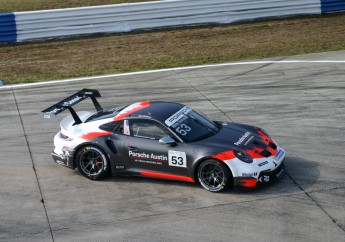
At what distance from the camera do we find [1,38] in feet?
79.0

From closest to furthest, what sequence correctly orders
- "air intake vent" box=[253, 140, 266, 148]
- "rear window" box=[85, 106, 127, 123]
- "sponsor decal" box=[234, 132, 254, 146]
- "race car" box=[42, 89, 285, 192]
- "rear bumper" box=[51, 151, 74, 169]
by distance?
"race car" box=[42, 89, 285, 192]
"sponsor decal" box=[234, 132, 254, 146]
"air intake vent" box=[253, 140, 266, 148]
"rear bumper" box=[51, 151, 74, 169]
"rear window" box=[85, 106, 127, 123]

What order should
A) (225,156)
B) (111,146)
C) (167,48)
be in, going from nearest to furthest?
1. (225,156)
2. (111,146)
3. (167,48)

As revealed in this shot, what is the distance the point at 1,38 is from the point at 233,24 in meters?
8.83

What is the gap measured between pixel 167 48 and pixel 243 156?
1244 cm

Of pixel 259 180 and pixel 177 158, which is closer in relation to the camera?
pixel 259 180

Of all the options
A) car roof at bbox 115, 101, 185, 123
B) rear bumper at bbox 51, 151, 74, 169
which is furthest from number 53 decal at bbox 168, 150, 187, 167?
rear bumper at bbox 51, 151, 74, 169

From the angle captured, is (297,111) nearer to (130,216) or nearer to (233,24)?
(130,216)

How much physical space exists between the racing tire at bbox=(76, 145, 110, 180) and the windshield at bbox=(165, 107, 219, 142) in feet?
4.78

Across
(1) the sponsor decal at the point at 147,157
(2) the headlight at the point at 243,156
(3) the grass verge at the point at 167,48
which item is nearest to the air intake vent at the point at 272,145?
(2) the headlight at the point at 243,156

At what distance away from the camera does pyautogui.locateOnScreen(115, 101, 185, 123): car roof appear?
1207cm

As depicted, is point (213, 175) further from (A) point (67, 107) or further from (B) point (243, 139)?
(A) point (67, 107)

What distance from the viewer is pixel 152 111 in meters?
12.2

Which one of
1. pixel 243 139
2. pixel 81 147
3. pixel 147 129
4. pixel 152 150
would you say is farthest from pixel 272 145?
pixel 81 147

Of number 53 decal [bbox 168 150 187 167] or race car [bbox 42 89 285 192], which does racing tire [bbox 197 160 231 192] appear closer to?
race car [bbox 42 89 285 192]
